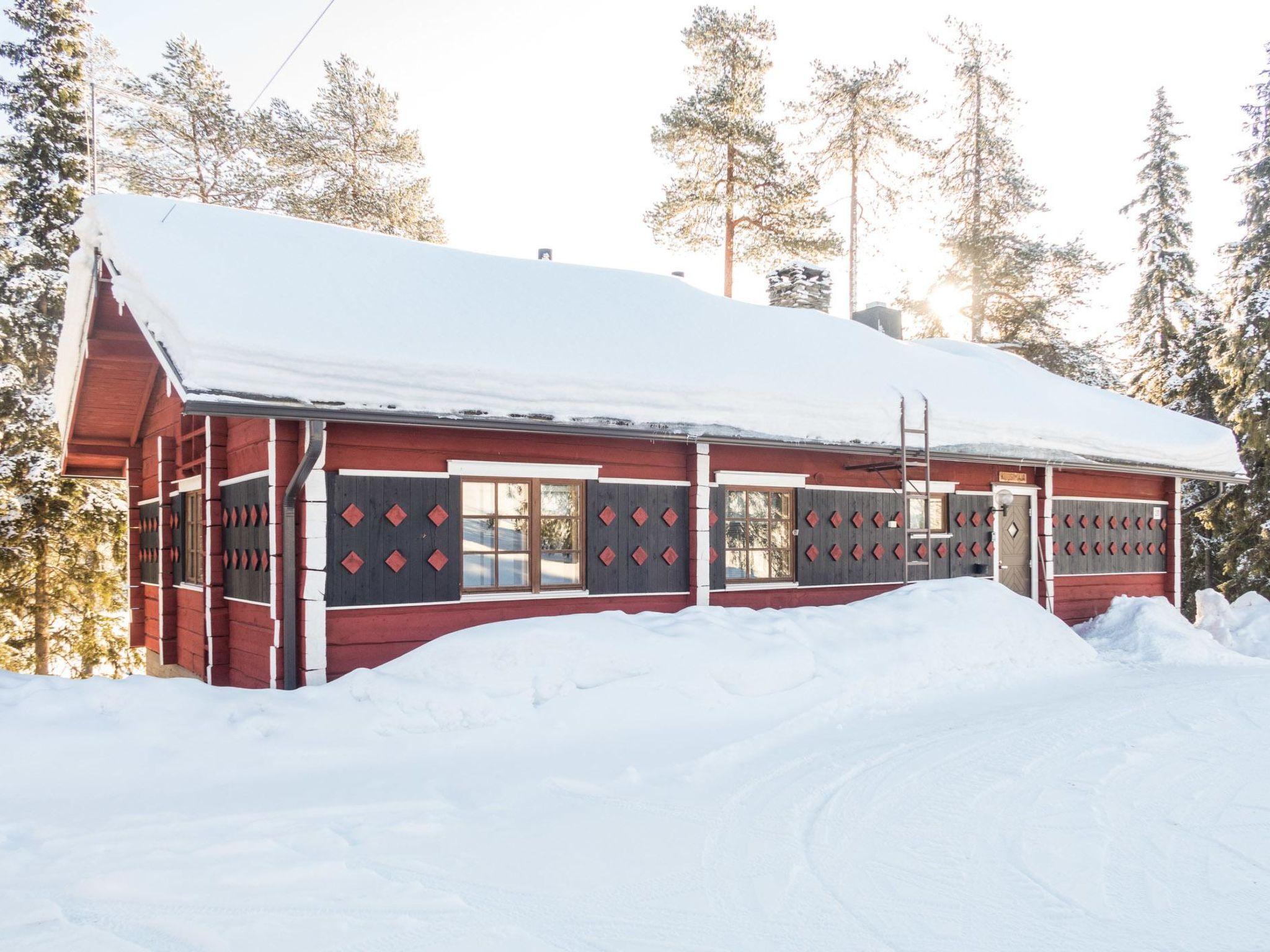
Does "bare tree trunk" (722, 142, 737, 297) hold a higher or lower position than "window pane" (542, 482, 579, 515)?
higher

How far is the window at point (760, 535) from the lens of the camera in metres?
10.3

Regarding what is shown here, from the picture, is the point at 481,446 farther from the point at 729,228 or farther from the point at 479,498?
the point at 729,228

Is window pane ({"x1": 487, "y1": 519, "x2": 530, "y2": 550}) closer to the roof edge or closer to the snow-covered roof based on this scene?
the roof edge

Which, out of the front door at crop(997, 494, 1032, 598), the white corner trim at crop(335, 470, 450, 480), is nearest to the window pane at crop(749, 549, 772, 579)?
the white corner trim at crop(335, 470, 450, 480)

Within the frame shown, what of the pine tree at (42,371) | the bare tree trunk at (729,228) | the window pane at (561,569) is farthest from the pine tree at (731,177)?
the window pane at (561,569)

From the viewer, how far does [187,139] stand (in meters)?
23.1

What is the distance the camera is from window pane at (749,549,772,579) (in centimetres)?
1042

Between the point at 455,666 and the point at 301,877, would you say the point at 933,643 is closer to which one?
the point at 455,666

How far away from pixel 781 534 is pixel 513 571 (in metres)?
3.52

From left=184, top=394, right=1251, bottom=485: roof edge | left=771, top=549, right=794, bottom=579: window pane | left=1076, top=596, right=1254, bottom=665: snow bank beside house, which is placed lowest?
left=1076, top=596, right=1254, bottom=665: snow bank beside house

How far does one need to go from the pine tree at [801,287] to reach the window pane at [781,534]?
6.57 m

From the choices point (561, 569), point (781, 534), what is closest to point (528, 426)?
point (561, 569)

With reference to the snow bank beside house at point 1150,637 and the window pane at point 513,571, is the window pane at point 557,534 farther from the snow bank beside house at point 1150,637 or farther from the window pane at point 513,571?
the snow bank beside house at point 1150,637

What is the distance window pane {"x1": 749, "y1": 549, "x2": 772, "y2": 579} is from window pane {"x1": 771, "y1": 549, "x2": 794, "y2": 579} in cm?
8
